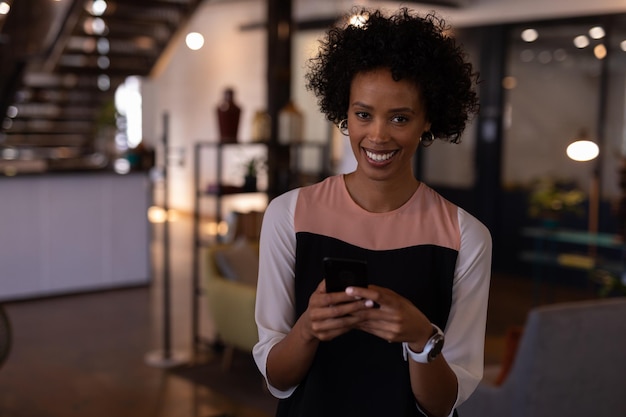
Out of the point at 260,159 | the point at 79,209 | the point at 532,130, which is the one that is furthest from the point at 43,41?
the point at 532,130

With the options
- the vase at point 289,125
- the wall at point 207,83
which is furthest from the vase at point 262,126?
the wall at point 207,83

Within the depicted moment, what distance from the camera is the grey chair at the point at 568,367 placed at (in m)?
2.98

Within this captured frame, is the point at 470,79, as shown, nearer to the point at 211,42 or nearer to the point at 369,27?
the point at 369,27

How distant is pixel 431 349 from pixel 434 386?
0.33 ft

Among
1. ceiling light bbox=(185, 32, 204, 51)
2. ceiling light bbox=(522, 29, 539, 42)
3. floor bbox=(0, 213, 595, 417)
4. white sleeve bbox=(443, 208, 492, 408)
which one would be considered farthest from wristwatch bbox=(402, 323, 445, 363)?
ceiling light bbox=(185, 32, 204, 51)

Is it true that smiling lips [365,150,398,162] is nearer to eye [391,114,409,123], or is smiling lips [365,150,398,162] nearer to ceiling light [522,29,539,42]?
eye [391,114,409,123]

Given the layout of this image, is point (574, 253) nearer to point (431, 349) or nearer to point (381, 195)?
point (381, 195)

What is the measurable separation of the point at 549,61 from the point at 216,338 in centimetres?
463

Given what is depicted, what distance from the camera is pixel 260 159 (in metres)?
5.44

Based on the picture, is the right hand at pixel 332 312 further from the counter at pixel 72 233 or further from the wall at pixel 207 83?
the wall at pixel 207 83

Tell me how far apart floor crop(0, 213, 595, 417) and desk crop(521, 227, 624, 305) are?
34cm

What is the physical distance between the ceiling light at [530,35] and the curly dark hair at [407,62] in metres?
7.04

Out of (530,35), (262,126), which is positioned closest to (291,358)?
(262,126)

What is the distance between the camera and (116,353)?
5.32 meters
